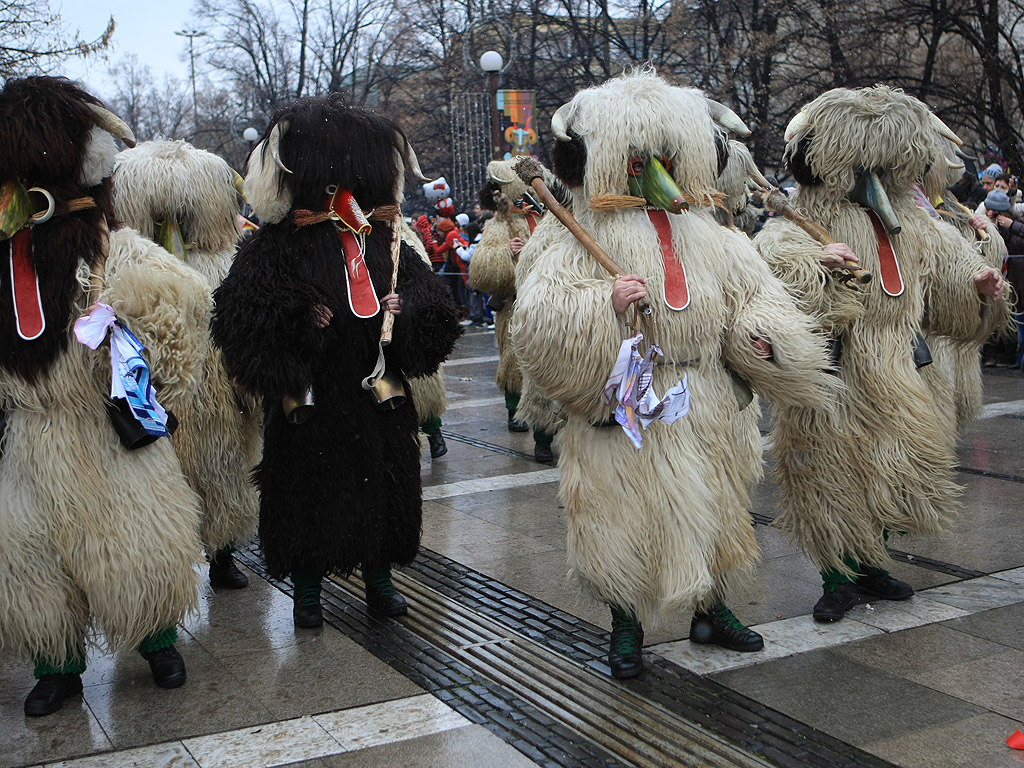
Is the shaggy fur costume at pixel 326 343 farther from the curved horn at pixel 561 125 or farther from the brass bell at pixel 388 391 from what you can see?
the curved horn at pixel 561 125

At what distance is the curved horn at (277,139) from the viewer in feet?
14.5

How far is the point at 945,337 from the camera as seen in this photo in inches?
196

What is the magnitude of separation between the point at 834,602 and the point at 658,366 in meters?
1.34

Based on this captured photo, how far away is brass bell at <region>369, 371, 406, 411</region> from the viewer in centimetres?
451

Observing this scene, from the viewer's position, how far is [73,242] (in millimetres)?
3867

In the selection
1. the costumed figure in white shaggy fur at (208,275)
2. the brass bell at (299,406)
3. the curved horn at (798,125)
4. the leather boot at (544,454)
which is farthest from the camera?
the leather boot at (544,454)

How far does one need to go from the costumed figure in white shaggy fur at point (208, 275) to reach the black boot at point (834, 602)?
2.51 m

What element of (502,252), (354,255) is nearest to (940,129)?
(354,255)

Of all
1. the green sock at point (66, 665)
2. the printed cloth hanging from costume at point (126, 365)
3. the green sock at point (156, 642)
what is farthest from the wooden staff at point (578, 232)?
the green sock at point (66, 665)

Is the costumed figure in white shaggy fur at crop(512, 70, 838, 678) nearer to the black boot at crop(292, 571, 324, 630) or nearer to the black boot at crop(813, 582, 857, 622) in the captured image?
the black boot at crop(813, 582, 857, 622)

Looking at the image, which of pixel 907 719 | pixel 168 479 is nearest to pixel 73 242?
pixel 168 479

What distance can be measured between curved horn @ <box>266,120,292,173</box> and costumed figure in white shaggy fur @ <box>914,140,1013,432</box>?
2.71 meters

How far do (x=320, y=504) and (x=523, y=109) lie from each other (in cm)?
1266

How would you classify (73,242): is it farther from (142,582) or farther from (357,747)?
(357,747)
